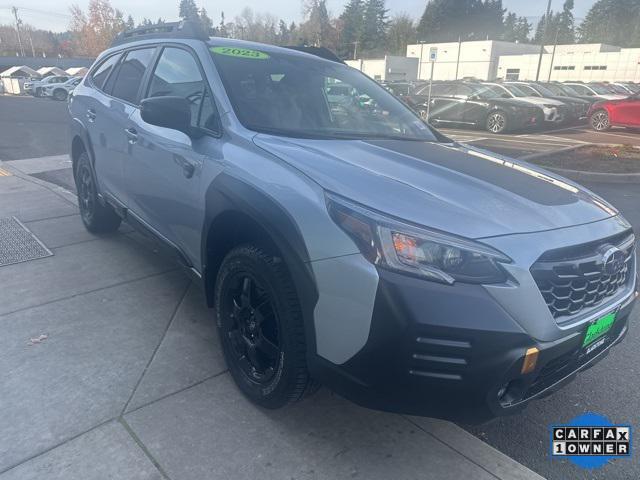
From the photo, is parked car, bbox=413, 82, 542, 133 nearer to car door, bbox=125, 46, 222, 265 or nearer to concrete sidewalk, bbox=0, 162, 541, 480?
car door, bbox=125, 46, 222, 265

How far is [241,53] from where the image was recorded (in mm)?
3289

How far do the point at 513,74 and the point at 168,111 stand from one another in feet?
215

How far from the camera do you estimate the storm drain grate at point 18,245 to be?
4.54m

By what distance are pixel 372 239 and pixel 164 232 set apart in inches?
77.3

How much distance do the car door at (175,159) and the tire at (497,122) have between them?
45.9 ft

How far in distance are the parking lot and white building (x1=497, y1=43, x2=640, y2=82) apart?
2319 inches

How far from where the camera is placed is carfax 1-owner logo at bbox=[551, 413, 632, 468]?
2418mm

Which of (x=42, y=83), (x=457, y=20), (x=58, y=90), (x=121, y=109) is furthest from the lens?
(x=457, y=20)

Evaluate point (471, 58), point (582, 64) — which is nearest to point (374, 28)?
point (471, 58)

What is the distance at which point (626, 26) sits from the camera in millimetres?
100312

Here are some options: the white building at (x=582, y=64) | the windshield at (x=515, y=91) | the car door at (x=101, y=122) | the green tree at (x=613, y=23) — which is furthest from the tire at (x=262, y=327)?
the green tree at (x=613, y=23)

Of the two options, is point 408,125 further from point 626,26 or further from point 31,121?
point 626,26

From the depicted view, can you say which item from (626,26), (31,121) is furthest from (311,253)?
(626,26)

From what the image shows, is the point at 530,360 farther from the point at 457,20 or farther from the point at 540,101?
the point at 457,20
